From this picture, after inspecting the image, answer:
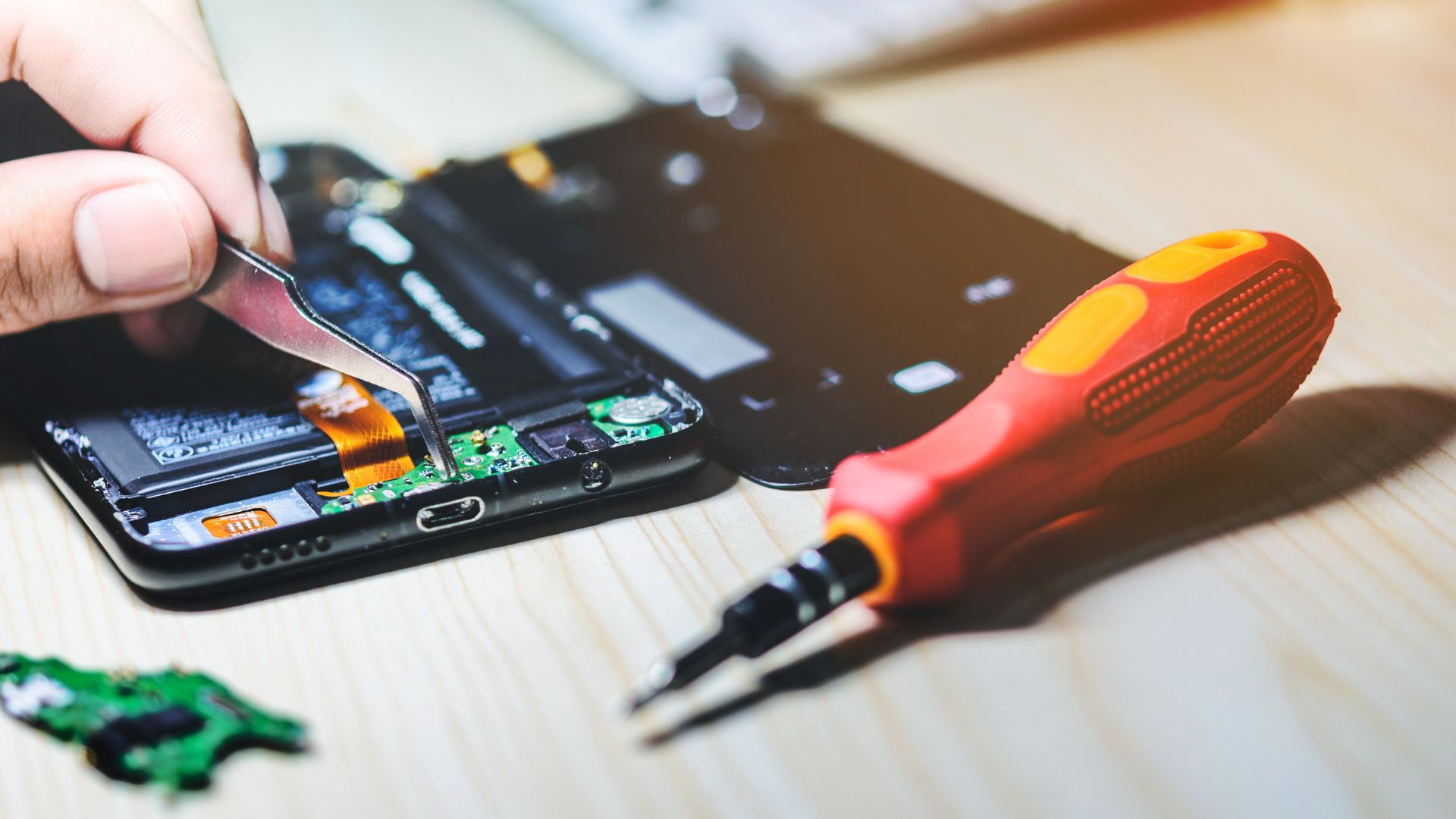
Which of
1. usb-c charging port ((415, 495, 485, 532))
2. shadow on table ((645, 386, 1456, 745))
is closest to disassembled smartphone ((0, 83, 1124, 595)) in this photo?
usb-c charging port ((415, 495, 485, 532))

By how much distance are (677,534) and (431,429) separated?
12 centimetres

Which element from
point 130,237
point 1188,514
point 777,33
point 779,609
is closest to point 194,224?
point 130,237

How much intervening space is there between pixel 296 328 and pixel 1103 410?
359 millimetres

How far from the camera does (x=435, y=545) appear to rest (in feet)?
1.82

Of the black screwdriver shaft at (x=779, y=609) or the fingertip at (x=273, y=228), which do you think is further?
the fingertip at (x=273, y=228)

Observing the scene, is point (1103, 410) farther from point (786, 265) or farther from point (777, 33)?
point (777, 33)

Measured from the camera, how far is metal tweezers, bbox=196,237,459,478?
1.82ft

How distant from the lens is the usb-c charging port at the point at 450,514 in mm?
538

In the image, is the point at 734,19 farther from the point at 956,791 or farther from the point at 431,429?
the point at 956,791

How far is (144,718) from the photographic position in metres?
0.45

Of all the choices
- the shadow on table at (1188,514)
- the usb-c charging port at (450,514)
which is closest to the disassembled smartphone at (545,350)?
the usb-c charging port at (450,514)

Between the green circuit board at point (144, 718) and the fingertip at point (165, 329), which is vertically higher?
the fingertip at point (165, 329)

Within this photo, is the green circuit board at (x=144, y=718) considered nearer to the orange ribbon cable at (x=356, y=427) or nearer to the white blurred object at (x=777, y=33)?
the orange ribbon cable at (x=356, y=427)

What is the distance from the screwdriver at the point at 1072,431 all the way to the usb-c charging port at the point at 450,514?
0.12 meters
